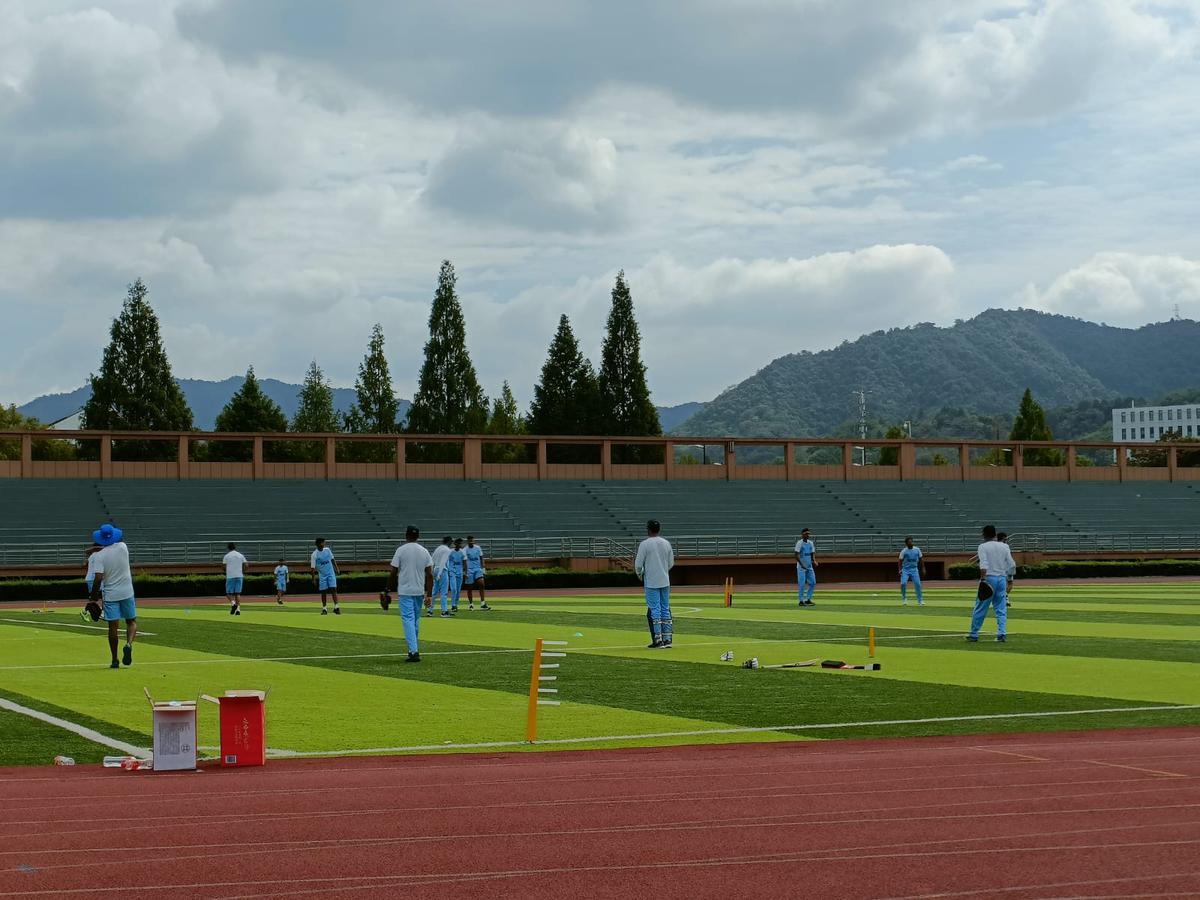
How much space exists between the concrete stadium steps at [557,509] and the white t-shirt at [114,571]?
41.6 m

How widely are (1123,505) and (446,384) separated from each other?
42206mm

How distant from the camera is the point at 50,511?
5903 centimetres

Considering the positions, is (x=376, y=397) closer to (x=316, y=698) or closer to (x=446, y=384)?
(x=446, y=384)

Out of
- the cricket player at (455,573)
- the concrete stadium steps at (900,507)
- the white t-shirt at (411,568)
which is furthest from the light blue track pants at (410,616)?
the concrete stadium steps at (900,507)

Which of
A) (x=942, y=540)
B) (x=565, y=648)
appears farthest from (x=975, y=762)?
(x=942, y=540)

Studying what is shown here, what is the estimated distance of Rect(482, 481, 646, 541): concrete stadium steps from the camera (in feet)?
209

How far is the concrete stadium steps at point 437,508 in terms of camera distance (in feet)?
204

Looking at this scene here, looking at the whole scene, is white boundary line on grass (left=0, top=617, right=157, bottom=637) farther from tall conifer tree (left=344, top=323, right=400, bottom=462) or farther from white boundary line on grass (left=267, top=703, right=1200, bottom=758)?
tall conifer tree (left=344, top=323, right=400, bottom=462)

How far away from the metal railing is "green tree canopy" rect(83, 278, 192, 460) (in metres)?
34.7

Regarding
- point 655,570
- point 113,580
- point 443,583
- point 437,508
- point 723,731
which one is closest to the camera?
point 723,731

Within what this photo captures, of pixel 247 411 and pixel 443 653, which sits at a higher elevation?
pixel 247 411

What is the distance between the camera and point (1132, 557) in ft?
213

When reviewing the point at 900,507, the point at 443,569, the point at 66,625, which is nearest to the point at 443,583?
the point at 443,569

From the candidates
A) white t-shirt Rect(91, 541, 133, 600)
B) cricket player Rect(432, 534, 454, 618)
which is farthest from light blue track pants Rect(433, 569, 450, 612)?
white t-shirt Rect(91, 541, 133, 600)
